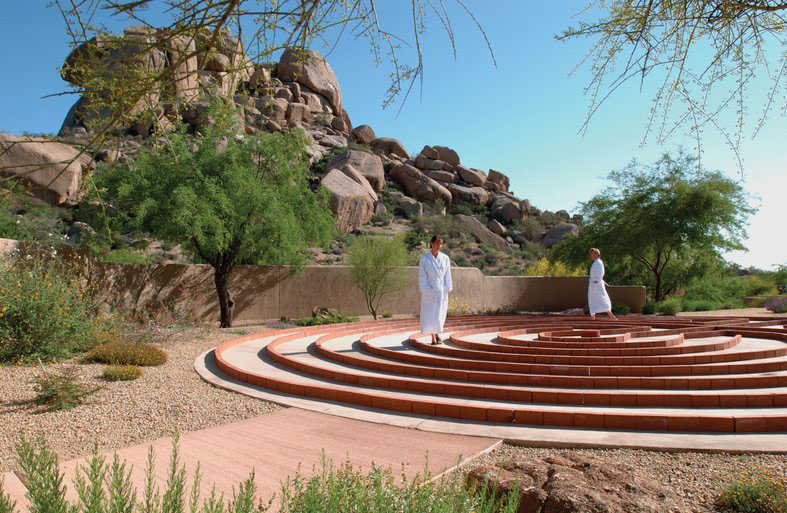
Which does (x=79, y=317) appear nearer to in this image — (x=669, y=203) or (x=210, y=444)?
(x=210, y=444)

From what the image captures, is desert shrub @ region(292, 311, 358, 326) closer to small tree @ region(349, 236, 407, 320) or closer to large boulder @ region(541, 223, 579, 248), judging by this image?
small tree @ region(349, 236, 407, 320)

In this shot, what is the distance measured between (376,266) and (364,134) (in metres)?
42.8

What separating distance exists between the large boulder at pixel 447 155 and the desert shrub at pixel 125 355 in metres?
52.8

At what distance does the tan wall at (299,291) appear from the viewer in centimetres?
1563

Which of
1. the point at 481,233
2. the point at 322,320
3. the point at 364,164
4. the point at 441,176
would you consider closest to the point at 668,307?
the point at 322,320

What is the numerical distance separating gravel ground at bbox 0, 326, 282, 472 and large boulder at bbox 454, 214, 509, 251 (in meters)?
40.7

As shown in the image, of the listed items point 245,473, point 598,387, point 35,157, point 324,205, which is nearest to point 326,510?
point 245,473

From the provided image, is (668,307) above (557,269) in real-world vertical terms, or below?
below

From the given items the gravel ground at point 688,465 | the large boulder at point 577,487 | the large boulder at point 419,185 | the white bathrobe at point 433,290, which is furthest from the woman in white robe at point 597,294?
the large boulder at point 419,185

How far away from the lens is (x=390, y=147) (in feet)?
195

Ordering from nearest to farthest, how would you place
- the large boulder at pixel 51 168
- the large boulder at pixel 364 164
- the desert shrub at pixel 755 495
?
the desert shrub at pixel 755 495 → the large boulder at pixel 51 168 → the large boulder at pixel 364 164

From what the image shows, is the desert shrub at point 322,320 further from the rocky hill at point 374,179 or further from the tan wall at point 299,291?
the rocky hill at point 374,179

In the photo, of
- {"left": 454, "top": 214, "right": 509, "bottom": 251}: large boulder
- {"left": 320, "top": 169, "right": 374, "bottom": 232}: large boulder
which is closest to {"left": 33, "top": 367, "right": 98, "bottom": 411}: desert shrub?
{"left": 320, "top": 169, "right": 374, "bottom": 232}: large boulder

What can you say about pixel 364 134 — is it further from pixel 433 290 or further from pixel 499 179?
pixel 433 290
